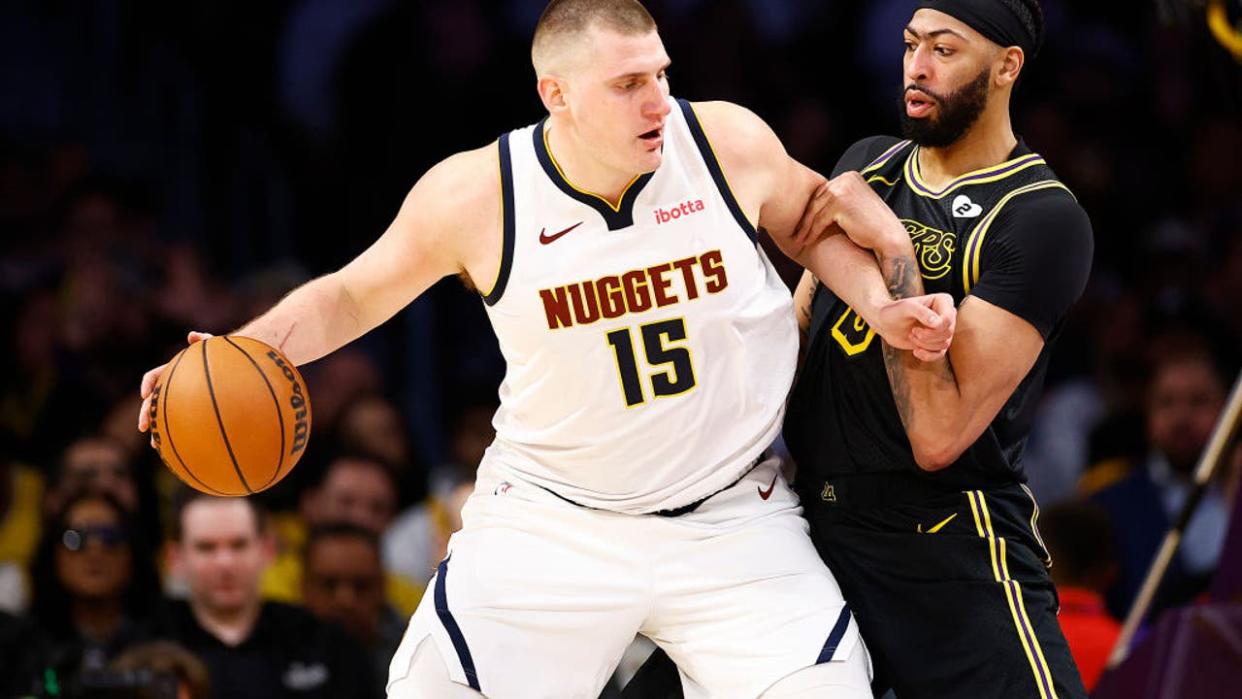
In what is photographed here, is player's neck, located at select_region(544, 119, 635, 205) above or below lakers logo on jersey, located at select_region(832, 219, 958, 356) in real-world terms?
above

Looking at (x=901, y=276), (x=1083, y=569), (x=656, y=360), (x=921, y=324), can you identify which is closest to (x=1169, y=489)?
(x=1083, y=569)

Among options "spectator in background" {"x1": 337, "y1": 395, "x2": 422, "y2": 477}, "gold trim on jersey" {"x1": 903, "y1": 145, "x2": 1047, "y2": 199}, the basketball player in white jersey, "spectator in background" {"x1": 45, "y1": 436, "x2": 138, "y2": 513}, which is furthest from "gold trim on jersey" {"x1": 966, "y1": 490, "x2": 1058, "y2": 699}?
"spectator in background" {"x1": 337, "y1": 395, "x2": 422, "y2": 477}

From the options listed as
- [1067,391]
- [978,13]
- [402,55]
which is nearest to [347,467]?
[402,55]

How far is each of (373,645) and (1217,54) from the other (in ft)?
13.1

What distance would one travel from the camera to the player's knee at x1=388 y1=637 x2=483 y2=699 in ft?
14.6

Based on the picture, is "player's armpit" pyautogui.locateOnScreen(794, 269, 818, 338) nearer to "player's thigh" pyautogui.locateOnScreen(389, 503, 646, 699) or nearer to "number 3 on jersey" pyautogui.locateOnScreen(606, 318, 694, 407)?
"number 3 on jersey" pyautogui.locateOnScreen(606, 318, 694, 407)

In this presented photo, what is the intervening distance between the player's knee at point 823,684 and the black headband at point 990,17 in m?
1.68

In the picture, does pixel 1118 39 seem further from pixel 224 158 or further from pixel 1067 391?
pixel 224 158

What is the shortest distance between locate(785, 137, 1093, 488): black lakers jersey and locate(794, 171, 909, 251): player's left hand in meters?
0.14

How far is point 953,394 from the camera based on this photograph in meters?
4.57

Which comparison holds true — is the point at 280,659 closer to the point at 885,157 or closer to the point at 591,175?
the point at 591,175

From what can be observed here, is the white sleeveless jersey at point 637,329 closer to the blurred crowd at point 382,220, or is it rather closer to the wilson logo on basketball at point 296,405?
the wilson logo on basketball at point 296,405

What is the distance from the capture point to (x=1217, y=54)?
625cm

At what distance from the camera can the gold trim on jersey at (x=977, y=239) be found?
15.4ft
